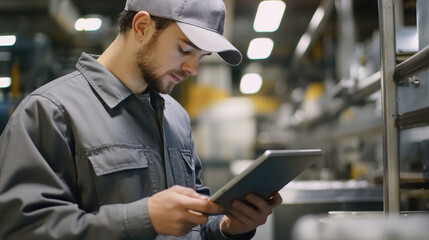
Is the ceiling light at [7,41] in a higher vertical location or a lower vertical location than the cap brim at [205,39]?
higher

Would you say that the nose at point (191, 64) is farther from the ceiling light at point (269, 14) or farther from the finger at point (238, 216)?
the ceiling light at point (269, 14)

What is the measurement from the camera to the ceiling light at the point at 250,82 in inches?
522

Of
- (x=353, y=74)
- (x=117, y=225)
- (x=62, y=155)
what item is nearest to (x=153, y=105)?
(x=62, y=155)

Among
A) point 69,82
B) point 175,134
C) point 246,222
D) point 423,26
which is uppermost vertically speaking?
point 423,26

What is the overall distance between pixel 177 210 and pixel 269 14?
5726 mm

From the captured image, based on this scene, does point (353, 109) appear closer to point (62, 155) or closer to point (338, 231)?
point (62, 155)

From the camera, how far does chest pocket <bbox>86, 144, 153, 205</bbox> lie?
135 cm

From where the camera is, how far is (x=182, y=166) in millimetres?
1577

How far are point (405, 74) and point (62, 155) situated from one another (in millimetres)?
1040

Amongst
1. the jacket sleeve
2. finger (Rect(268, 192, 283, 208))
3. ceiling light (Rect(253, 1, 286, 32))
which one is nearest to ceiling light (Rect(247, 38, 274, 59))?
ceiling light (Rect(253, 1, 286, 32))

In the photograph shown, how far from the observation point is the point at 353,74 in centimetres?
354

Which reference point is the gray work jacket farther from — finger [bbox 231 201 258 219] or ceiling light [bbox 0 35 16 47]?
ceiling light [bbox 0 35 16 47]

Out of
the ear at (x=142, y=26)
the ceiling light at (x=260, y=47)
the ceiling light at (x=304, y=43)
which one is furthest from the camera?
the ceiling light at (x=260, y=47)

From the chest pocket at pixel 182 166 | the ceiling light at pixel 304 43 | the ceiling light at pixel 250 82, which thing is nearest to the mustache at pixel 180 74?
the chest pocket at pixel 182 166
